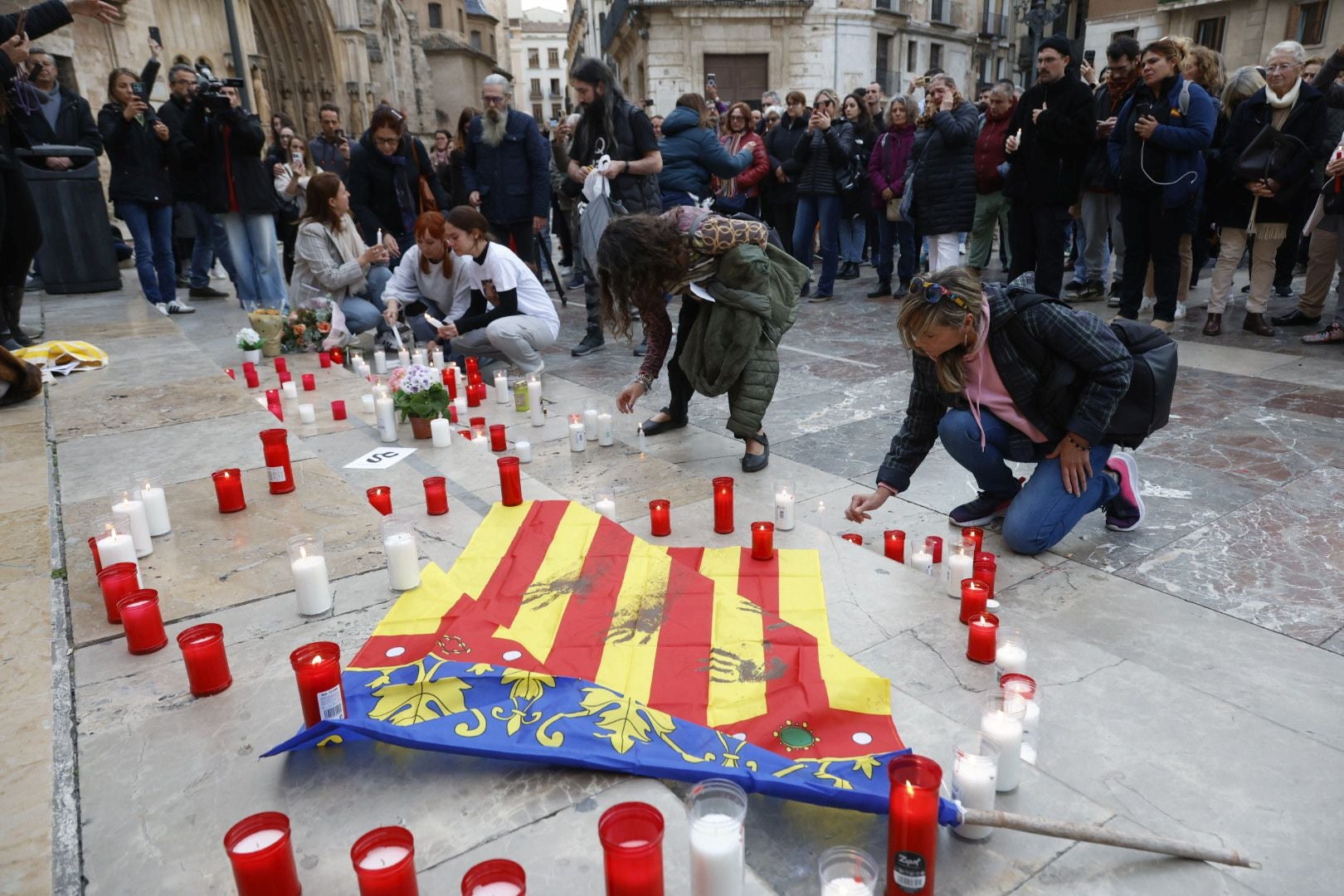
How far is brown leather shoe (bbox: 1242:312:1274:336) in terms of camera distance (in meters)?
6.52

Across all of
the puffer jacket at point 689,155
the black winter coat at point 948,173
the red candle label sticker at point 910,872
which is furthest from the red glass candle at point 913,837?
the black winter coat at point 948,173

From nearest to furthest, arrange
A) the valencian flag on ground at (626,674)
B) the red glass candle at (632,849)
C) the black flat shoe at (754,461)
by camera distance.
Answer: the red glass candle at (632,849) → the valencian flag on ground at (626,674) → the black flat shoe at (754,461)

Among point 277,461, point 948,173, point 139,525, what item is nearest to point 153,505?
point 139,525

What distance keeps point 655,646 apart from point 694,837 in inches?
38.4

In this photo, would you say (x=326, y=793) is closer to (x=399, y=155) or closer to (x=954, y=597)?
(x=954, y=597)

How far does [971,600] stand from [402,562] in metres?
1.68

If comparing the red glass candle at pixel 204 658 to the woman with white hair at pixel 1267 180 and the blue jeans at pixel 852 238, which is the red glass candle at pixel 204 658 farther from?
the blue jeans at pixel 852 238

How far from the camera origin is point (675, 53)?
1054 inches

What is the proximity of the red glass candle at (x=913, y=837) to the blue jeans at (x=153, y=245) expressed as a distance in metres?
8.33

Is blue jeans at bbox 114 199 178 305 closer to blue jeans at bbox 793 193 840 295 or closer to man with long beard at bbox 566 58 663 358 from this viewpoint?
man with long beard at bbox 566 58 663 358

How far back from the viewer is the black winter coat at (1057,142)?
6.62 meters

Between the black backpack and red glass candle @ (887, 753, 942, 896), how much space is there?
201 centimetres

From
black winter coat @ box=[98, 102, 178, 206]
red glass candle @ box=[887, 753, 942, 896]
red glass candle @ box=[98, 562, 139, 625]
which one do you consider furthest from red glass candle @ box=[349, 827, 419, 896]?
black winter coat @ box=[98, 102, 178, 206]

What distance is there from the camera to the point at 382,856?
1396mm
